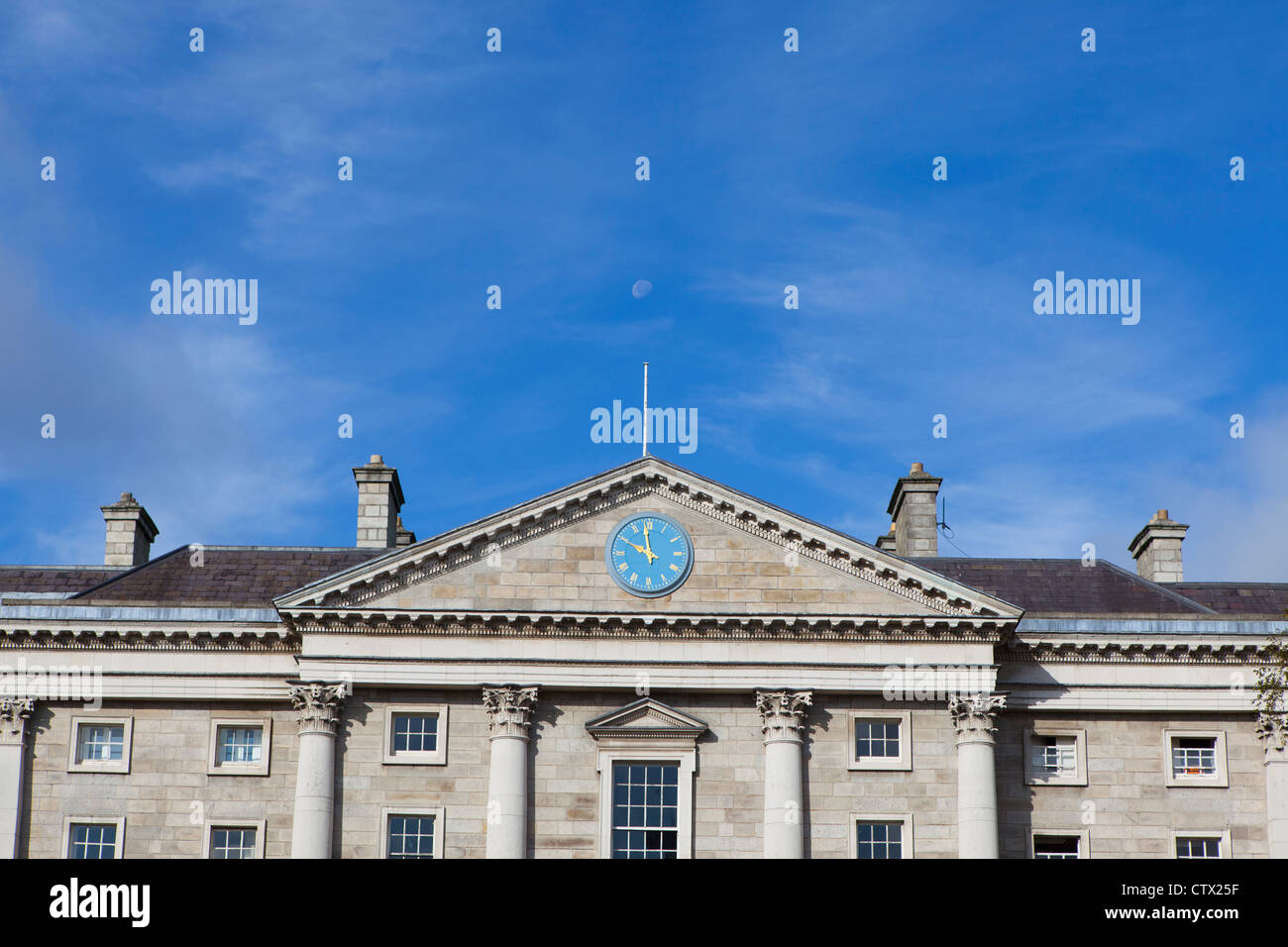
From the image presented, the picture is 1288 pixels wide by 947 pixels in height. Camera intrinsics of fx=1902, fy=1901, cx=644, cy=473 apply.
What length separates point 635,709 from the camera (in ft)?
145

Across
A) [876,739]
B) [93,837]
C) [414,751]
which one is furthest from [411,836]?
[876,739]

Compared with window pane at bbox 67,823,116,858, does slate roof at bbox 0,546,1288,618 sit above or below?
above

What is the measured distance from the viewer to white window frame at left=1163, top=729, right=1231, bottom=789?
148 feet

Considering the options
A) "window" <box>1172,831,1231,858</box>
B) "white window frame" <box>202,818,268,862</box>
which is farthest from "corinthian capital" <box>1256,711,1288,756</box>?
"white window frame" <box>202,818,268,862</box>

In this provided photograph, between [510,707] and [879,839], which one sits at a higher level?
[510,707]

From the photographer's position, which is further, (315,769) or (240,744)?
(240,744)

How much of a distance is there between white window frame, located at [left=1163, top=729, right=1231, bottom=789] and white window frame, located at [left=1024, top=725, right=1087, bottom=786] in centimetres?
195

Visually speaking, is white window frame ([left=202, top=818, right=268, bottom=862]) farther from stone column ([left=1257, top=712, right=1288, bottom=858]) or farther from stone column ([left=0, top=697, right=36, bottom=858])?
stone column ([left=1257, top=712, right=1288, bottom=858])

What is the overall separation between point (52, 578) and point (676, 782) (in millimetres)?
18479

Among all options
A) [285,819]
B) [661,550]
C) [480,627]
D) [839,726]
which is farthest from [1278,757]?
[285,819]

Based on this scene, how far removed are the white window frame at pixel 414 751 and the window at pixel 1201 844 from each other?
17311mm

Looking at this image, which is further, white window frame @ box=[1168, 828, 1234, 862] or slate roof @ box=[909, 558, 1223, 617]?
slate roof @ box=[909, 558, 1223, 617]

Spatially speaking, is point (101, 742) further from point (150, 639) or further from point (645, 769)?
point (645, 769)
